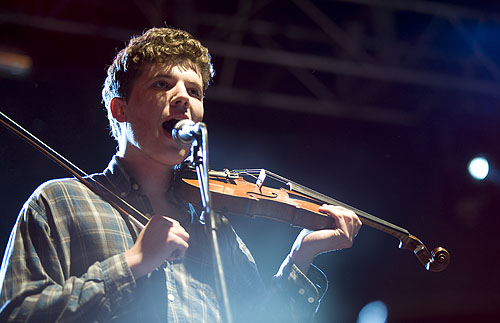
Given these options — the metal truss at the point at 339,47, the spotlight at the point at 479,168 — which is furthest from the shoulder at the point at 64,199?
the spotlight at the point at 479,168

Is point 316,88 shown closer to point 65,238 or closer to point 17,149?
point 17,149

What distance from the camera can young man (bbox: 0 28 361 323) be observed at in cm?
161

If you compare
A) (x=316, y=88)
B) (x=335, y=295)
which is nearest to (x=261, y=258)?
(x=335, y=295)

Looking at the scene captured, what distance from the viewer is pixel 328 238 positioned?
2.15m

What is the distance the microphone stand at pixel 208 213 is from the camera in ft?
4.50

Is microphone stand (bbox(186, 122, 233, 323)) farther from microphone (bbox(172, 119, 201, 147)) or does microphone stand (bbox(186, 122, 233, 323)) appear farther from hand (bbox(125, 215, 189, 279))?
hand (bbox(125, 215, 189, 279))

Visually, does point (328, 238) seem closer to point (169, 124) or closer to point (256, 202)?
point (256, 202)

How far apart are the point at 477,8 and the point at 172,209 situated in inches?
129

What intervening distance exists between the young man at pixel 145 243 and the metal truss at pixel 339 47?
6.48ft

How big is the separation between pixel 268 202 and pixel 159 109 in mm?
535

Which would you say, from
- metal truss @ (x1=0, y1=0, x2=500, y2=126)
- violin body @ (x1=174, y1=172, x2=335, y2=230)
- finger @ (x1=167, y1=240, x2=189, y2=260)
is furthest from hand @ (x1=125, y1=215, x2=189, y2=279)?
metal truss @ (x1=0, y1=0, x2=500, y2=126)

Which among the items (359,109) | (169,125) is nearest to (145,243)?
(169,125)

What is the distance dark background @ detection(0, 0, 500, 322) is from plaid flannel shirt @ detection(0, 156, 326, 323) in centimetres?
167

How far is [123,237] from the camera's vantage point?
183cm
